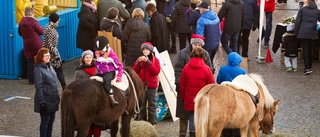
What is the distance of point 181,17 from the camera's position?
18.7 m

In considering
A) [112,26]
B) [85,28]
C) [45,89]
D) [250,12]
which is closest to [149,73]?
[45,89]

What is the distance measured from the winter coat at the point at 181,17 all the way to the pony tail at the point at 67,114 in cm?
815

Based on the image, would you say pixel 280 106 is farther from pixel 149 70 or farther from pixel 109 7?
pixel 109 7

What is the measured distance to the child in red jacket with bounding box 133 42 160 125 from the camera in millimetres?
13148

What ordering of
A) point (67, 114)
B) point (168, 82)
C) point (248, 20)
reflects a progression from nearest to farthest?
1. point (67, 114)
2. point (168, 82)
3. point (248, 20)

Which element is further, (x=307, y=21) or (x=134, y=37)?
(x=307, y=21)

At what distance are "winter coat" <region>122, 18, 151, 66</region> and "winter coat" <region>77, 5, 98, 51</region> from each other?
2603 millimetres

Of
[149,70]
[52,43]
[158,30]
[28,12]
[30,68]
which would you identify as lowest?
[30,68]

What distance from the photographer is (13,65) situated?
1738 cm

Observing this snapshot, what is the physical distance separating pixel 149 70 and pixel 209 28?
352 cm

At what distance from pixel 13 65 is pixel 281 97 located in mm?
5950

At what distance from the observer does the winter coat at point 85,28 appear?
1805 cm

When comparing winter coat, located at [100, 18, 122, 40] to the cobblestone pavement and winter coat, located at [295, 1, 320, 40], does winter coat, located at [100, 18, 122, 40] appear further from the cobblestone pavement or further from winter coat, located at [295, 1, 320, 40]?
winter coat, located at [295, 1, 320, 40]

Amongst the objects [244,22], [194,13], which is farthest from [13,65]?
[244,22]
